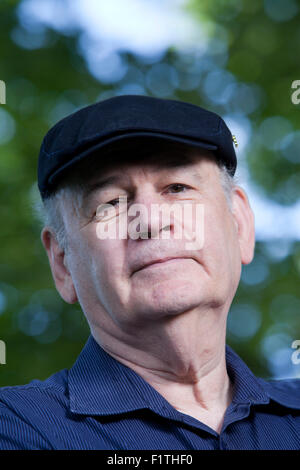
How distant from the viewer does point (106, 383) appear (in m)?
1.82

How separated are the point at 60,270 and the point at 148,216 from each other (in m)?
0.50

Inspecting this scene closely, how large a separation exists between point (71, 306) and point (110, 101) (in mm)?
3831

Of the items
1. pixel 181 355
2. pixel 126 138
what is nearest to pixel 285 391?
pixel 181 355

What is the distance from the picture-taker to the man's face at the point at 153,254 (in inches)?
69.0

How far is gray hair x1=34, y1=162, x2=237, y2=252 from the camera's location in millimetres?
1952

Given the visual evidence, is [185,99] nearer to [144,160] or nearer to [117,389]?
[144,160]

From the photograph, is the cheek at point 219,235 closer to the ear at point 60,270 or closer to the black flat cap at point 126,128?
the black flat cap at point 126,128

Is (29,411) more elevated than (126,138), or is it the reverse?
(126,138)

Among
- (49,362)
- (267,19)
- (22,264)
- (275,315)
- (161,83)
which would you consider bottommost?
(49,362)

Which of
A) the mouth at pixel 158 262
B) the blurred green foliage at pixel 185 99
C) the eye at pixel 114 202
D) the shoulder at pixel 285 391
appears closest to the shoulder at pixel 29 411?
the mouth at pixel 158 262

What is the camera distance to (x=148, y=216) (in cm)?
177
